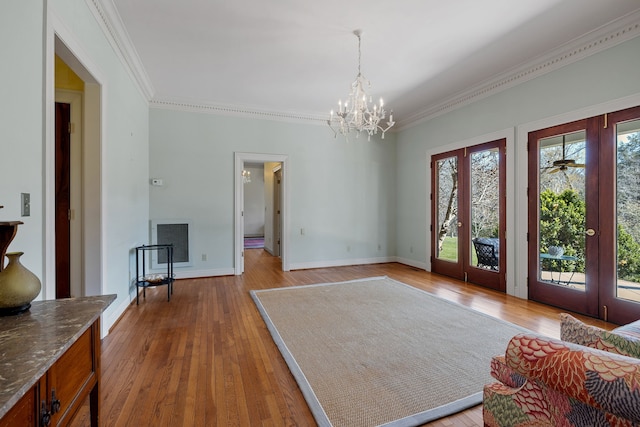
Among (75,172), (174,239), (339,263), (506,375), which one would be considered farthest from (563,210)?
(174,239)

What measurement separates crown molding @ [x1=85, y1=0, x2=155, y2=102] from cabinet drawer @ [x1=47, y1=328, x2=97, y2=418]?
267 centimetres

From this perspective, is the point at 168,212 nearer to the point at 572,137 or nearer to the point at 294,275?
the point at 294,275

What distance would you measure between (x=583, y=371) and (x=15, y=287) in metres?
1.96

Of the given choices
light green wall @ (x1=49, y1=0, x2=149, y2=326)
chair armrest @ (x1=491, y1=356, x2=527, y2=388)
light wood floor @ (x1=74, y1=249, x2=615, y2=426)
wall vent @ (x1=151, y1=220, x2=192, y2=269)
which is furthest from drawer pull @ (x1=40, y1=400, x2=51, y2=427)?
wall vent @ (x1=151, y1=220, x2=192, y2=269)

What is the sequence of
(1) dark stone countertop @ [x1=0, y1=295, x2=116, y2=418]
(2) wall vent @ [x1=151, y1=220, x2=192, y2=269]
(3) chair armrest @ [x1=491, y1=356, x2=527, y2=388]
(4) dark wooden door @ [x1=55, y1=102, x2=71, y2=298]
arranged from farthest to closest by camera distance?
(2) wall vent @ [x1=151, y1=220, x2=192, y2=269], (4) dark wooden door @ [x1=55, y1=102, x2=71, y2=298], (3) chair armrest @ [x1=491, y1=356, x2=527, y2=388], (1) dark stone countertop @ [x1=0, y1=295, x2=116, y2=418]

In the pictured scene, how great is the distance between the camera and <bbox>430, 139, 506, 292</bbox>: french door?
170 inches

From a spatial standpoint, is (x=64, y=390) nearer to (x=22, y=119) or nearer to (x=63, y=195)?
(x=22, y=119)

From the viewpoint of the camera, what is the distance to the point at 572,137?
3.43 meters

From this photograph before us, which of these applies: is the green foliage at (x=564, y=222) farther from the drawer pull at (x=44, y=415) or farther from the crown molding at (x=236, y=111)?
the drawer pull at (x=44, y=415)

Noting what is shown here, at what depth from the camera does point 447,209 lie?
5270 millimetres

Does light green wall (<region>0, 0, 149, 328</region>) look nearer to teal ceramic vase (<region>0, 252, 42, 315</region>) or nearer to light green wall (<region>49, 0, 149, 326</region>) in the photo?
light green wall (<region>49, 0, 149, 326</region>)

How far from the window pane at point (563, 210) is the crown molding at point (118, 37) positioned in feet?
16.2

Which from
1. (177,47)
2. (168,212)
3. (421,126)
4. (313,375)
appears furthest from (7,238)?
(421,126)

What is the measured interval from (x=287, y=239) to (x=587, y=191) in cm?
437
